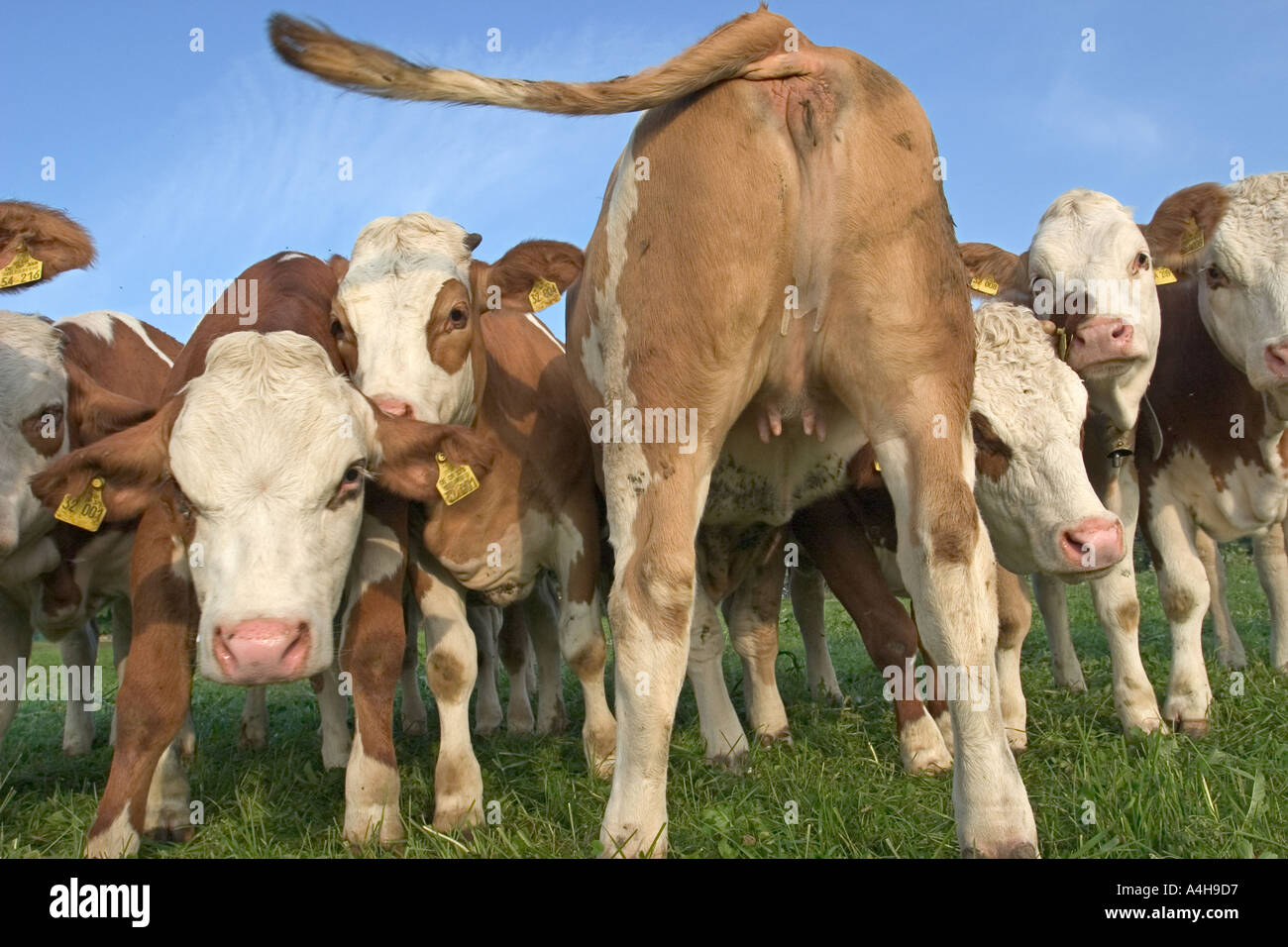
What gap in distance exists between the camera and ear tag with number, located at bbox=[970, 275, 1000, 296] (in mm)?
6434

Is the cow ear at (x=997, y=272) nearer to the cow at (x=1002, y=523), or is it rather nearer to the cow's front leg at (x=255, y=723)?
the cow at (x=1002, y=523)

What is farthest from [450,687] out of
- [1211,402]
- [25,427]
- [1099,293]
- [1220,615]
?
[1220,615]

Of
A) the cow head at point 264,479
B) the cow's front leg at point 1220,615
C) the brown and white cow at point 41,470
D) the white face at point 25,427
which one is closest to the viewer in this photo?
the cow head at point 264,479

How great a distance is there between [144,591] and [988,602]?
→ 329 cm

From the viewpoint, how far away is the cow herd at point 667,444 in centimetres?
358

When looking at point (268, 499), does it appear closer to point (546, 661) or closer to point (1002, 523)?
point (1002, 523)

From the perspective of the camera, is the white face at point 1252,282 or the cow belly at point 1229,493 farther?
the cow belly at point 1229,493

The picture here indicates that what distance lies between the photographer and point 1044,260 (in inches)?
232

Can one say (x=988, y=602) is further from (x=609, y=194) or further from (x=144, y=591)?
(x=144, y=591)

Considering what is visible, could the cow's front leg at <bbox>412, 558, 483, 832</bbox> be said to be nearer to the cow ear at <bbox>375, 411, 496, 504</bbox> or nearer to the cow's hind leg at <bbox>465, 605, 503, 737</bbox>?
the cow ear at <bbox>375, 411, 496, 504</bbox>

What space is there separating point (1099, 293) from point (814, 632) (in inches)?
131

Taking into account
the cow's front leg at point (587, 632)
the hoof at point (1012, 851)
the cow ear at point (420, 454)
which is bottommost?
the hoof at point (1012, 851)

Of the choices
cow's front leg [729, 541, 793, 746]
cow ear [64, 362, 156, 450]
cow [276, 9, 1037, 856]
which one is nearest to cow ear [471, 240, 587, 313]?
cow ear [64, 362, 156, 450]

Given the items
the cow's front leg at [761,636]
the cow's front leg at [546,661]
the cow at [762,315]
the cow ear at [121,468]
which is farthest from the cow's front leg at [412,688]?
the cow at [762,315]
